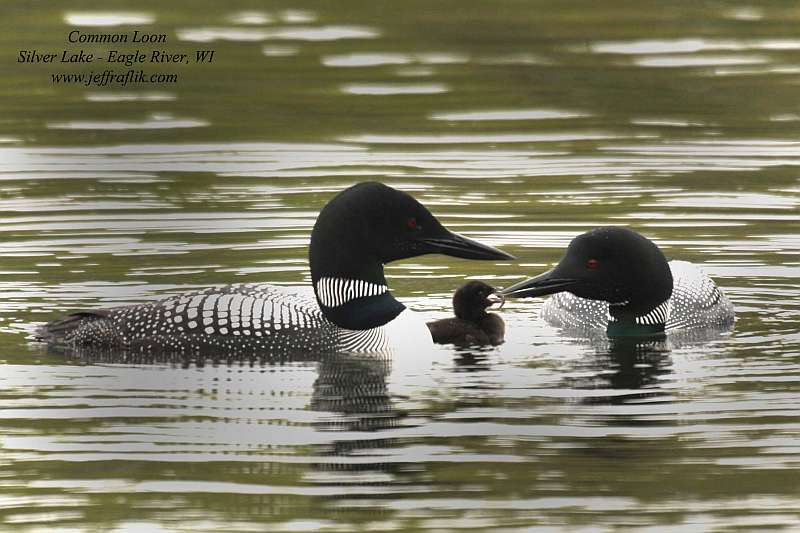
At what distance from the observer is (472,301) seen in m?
8.52

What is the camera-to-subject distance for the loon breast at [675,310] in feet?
28.9

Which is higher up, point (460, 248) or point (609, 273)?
point (460, 248)

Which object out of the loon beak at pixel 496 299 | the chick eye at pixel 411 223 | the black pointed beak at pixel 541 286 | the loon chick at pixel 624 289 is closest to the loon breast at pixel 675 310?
the loon chick at pixel 624 289

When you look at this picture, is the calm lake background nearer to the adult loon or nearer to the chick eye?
the adult loon

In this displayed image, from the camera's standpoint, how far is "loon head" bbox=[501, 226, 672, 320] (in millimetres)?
8703

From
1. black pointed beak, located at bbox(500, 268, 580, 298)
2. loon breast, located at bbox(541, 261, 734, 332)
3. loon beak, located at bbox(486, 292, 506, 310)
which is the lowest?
loon breast, located at bbox(541, 261, 734, 332)

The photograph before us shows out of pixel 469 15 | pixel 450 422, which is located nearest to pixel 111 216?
pixel 450 422

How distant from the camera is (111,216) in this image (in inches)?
429

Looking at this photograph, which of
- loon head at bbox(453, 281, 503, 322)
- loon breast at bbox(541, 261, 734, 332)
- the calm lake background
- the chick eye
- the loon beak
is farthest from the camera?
loon breast at bbox(541, 261, 734, 332)

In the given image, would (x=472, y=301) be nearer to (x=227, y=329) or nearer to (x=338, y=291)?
(x=338, y=291)

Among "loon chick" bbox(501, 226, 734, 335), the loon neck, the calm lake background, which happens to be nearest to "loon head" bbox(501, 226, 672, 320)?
"loon chick" bbox(501, 226, 734, 335)

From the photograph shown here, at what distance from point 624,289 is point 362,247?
129 centimetres

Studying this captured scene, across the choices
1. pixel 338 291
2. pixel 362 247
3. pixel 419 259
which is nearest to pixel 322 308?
pixel 338 291

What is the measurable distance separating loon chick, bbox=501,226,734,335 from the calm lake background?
0.20m
